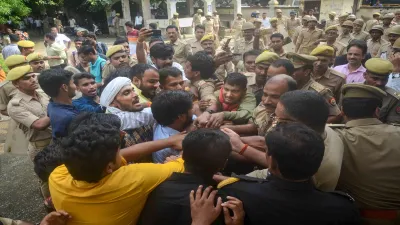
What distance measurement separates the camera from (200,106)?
3.36m

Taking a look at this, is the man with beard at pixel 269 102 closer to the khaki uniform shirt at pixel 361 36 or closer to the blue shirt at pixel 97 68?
the blue shirt at pixel 97 68

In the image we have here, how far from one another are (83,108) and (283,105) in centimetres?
228

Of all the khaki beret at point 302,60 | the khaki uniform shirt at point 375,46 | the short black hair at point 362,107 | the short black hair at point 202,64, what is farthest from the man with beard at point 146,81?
the khaki uniform shirt at point 375,46

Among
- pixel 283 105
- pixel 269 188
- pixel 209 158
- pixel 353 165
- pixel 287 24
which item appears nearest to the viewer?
pixel 269 188

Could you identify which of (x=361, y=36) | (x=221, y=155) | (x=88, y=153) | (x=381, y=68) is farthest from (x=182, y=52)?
(x=88, y=153)

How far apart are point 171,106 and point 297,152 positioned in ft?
3.74

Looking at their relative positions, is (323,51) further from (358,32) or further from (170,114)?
(358,32)

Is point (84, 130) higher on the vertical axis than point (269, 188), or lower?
higher

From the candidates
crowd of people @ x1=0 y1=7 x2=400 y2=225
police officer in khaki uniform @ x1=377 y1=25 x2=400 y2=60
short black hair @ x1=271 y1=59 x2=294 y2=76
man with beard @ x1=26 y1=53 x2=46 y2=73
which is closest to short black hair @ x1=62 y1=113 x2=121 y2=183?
crowd of people @ x1=0 y1=7 x2=400 y2=225

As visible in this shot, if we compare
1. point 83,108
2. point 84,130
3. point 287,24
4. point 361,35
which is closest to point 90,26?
point 287,24

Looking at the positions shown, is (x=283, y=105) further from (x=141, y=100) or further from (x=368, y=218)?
(x=141, y=100)

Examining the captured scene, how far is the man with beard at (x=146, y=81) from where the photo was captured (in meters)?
3.23

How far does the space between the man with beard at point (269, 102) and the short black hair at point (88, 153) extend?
1.35m

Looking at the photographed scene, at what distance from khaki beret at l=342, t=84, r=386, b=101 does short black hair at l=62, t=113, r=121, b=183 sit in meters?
1.87
